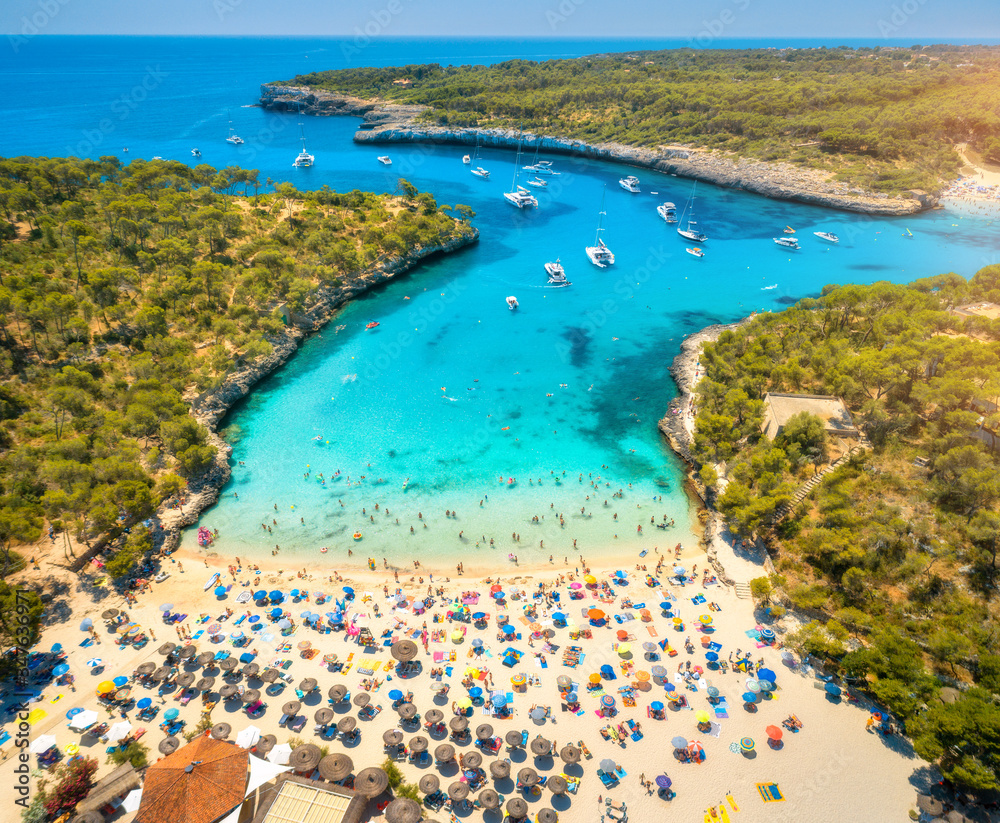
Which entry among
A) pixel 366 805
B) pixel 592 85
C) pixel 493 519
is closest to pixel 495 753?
pixel 366 805

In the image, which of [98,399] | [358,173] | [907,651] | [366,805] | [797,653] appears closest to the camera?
[366,805]

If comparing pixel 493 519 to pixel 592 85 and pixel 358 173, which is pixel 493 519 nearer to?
pixel 358 173

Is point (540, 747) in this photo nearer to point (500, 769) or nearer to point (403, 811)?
point (500, 769)

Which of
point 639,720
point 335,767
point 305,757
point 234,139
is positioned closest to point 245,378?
point 305,757

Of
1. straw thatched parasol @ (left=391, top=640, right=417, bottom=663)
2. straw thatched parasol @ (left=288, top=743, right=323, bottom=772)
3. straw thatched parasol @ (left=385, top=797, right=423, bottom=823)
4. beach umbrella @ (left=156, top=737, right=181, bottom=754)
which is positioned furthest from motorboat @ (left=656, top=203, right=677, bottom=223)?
beach umbrella @ (left=156, top=737, right=181, bottom=754)

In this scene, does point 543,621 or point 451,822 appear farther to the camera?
point 543,621
